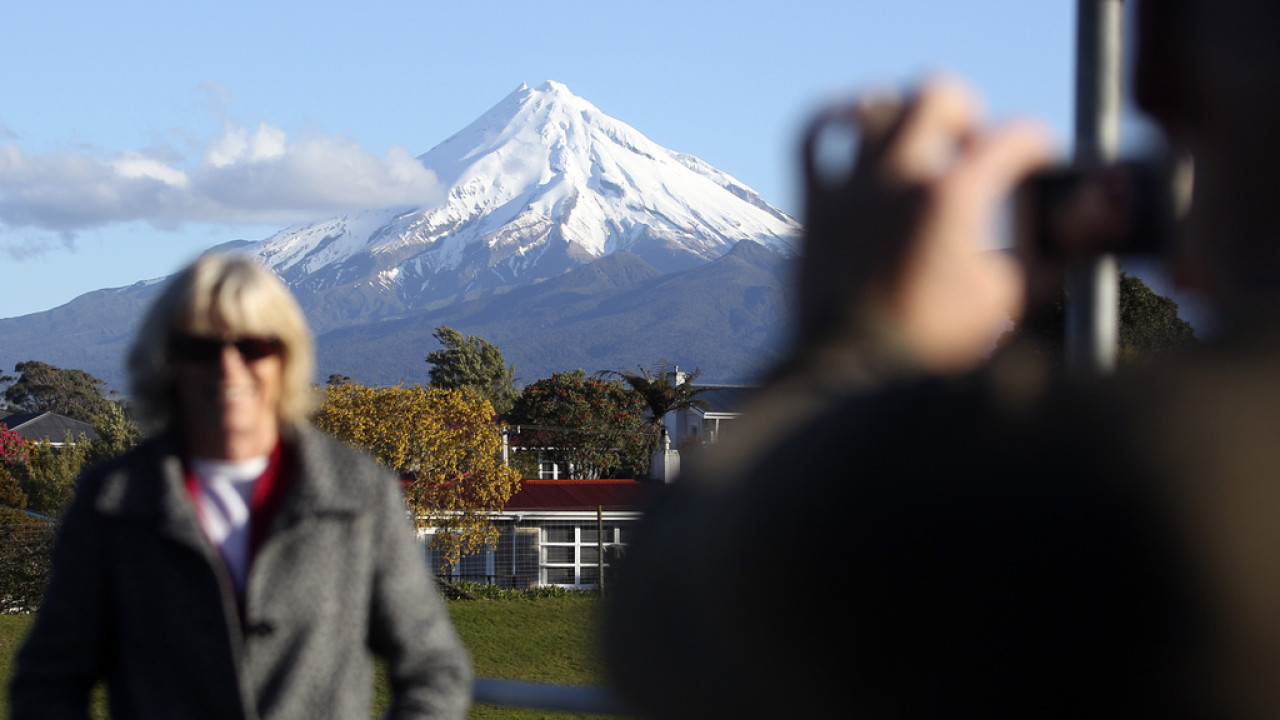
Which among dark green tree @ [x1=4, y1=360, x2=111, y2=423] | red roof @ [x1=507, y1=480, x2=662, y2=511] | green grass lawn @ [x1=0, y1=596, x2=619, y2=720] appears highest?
dark green tree @ [x1=4, y1=360, x2=111, y2=423]

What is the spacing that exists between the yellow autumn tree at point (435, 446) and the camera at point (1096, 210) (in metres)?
25.3

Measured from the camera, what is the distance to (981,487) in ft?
1.65

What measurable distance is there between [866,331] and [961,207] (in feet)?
0.25

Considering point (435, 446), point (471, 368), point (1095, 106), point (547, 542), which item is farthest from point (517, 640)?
point (471, 368)

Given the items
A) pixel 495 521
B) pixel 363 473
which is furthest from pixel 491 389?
pixel 363 473

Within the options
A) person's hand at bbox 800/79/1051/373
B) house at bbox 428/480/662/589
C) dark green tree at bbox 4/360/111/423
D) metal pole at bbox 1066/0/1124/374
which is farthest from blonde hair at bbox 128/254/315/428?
dark green tree at bbox 4/360/111/423

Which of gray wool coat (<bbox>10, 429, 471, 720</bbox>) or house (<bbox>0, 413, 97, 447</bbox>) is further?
house (<bbox>0, 413, 97, 447</bbox>)

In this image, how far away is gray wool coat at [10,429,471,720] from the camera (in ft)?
6.85

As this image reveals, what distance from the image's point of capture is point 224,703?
209 centimetres

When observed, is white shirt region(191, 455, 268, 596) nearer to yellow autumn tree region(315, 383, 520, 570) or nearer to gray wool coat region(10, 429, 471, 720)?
gray wool coat region(10, 429, 471, 720)

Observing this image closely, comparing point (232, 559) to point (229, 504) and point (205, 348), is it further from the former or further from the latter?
point (205, 348)

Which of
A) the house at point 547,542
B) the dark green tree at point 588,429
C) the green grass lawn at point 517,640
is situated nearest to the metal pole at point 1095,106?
the green grass lawn at point 517,640

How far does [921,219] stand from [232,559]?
6.11 ft

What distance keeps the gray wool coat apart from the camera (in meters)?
1.78
